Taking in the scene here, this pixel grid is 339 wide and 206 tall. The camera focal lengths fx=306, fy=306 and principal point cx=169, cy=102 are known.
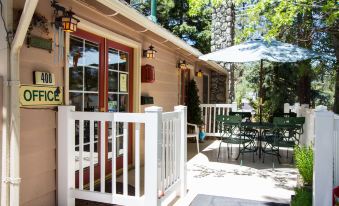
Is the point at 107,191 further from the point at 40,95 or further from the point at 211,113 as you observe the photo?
the point at 211,113

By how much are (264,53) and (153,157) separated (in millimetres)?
3561

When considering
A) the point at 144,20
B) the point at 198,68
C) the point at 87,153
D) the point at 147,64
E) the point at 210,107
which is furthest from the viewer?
the point at 198,68

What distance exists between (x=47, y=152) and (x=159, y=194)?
3.90 feet

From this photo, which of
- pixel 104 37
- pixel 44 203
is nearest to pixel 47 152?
pixel 44 203

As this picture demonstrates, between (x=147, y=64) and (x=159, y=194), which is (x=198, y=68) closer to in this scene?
(x=147, y=64)

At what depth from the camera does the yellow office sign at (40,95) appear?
274 centimetres

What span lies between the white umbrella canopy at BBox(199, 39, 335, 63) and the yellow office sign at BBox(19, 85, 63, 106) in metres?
3.39

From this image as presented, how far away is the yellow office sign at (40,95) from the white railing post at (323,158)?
2.59 metres

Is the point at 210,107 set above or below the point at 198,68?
below

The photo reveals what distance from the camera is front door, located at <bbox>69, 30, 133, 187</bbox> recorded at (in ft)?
12.2

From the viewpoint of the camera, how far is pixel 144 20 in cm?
435

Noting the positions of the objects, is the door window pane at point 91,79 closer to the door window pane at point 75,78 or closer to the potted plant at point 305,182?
the door window pane at point 75,78

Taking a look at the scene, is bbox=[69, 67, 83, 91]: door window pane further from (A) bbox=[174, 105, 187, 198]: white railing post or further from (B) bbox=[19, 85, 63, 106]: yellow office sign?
(A) bbox=[174, 105, 187, 198]: white railing post

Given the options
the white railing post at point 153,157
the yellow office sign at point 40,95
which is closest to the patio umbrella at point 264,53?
the white railing post at point 153,157
